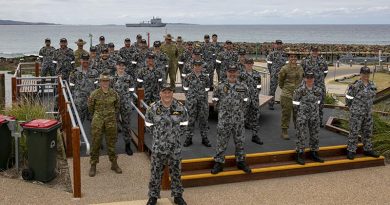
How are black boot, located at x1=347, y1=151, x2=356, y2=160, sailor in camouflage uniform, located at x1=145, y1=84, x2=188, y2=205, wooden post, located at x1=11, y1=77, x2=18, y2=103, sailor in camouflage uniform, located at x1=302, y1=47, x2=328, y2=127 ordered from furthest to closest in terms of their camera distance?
wooden post, located at x1=11, y1=77, x2=18, y2=103
sailor in camouflage uniform, located at x1=302, y1=47, x2=328, y2=127
black boot, located at x1=347, y1=151, x2=356, y2=160
sailor in camouflage uniform, located at x1=145, y1=84, x2=188, y2=205

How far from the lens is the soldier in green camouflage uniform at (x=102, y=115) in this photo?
7516 millimetres

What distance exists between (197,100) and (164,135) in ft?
8.81

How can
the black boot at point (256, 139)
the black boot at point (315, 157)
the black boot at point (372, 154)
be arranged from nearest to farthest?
the black boot at point (315, 157) < the black boot at point (372, 154) < the black boot at point (256, 139)

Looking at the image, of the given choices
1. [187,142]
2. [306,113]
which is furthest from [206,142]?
[306,113]

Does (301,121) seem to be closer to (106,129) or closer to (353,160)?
(353,160)

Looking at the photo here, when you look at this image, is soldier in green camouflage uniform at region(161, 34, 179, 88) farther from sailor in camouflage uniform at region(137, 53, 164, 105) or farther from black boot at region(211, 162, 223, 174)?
black boot at region(211, 162, 223, 174)

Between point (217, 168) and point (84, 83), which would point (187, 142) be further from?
point (84, 83)

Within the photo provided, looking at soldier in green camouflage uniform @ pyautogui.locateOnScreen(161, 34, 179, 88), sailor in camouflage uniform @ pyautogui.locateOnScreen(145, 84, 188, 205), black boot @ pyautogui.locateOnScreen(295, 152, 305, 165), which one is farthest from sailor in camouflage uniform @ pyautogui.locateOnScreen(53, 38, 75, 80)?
black boot @ pyautogui.locateOnScreen(295, 152, 305, 165)

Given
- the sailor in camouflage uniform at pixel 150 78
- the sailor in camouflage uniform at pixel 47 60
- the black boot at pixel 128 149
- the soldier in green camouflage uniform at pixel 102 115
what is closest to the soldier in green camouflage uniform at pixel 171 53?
the sailor in camouflage uniform at pixel 150 78

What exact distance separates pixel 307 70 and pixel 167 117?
5330 millimetres

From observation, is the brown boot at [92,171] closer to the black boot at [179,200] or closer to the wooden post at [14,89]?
the black boot at [179,200]

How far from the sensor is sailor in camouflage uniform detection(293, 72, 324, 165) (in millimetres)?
8078

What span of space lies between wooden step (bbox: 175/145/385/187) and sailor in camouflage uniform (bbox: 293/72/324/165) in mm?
188

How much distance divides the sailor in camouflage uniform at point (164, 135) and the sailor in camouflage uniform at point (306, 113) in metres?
2.77
